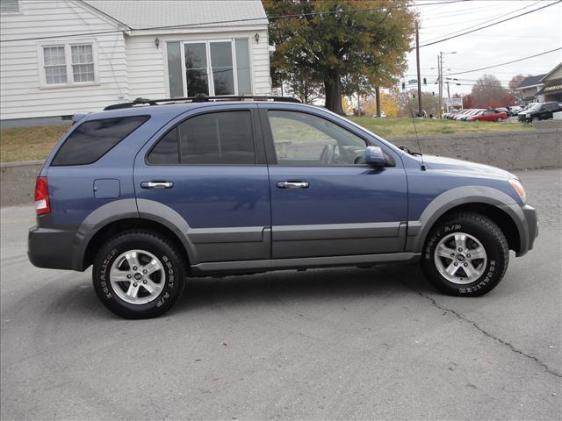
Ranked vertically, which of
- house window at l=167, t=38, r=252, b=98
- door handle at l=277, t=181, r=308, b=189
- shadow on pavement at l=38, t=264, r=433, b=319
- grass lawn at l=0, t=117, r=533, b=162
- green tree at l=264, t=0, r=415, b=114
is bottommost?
shadow on pavement at l=38, t=264, r=433, b=319

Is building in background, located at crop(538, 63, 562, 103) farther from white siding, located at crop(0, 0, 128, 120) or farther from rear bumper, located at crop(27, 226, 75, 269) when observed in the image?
white siding, located at crop(0, 0, 128, 120)

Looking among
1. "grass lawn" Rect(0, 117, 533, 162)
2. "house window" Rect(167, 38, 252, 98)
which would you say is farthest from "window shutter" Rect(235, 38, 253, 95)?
"grass lawn" Rect(0, 117, 533, 162)

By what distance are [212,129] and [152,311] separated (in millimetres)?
1686

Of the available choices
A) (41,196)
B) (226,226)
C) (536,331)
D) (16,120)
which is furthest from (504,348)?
(16,120)

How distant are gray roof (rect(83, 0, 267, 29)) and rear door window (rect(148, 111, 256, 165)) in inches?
696

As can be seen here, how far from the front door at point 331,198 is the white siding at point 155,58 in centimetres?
1755

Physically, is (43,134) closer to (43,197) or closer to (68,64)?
(68,64)

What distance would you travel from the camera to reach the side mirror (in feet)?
16.8

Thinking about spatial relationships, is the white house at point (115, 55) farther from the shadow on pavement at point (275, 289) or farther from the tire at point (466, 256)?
the tire at point (466, 256)

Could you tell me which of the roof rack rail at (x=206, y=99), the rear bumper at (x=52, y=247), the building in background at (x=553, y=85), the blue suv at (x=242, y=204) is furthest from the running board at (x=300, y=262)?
the building in background at (x=553, y=85)

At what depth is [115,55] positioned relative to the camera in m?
21.1

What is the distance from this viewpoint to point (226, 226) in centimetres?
509

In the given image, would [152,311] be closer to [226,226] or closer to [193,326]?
[193,326]

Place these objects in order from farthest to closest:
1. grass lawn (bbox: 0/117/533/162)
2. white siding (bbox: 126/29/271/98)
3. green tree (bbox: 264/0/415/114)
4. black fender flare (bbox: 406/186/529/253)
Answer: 1. green tree (bbox: 264/0/415/114)
2. white siding (bbox: 126/29/271/98)
3. grass lawn (bbox: 0/117/533/162)
4. black fender flare (bbox: 406/186/529/253)
